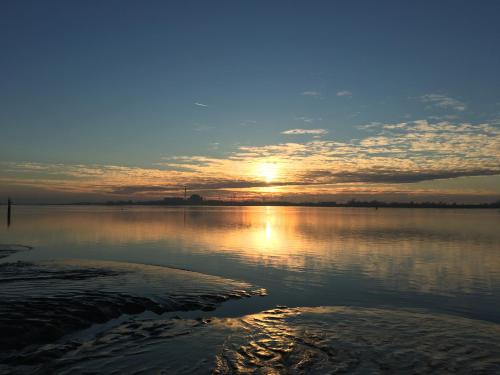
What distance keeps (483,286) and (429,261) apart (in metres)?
10.3

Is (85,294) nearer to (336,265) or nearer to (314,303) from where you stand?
(314,303)

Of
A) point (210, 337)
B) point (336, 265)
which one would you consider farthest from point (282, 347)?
point (336, 265)

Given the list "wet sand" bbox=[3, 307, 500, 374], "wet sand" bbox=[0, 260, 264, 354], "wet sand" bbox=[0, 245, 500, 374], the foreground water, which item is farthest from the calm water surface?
"wet sand" bbox=[3, 307, 500, 374]

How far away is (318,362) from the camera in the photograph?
13.0m

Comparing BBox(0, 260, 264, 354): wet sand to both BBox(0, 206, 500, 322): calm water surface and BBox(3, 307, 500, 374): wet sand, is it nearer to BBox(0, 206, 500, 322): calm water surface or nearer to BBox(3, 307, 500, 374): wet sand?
BBox(3, 307, 500, 374): wet sand

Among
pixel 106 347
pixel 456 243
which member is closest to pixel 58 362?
pixel 106 347

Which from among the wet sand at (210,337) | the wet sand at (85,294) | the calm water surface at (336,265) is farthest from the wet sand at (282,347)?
the calm water surface at (336,265)

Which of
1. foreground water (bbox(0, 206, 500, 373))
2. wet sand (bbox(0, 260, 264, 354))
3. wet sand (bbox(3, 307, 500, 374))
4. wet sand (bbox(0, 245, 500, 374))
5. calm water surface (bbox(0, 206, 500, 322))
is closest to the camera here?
wet sand (bbox(3, 307, 500, 374))

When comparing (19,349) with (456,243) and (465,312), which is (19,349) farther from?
(456,243)

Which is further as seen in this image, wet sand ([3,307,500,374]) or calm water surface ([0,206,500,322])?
calm water surface ([0,206,500,322])

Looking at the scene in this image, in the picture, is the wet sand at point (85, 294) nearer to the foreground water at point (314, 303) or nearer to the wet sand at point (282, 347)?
the foreground water at point (314, 303)

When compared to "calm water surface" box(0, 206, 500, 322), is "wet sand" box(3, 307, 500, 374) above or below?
above

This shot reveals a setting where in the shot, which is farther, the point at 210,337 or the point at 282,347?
the point at 210,337

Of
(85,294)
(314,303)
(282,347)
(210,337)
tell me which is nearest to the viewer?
(282,347)
